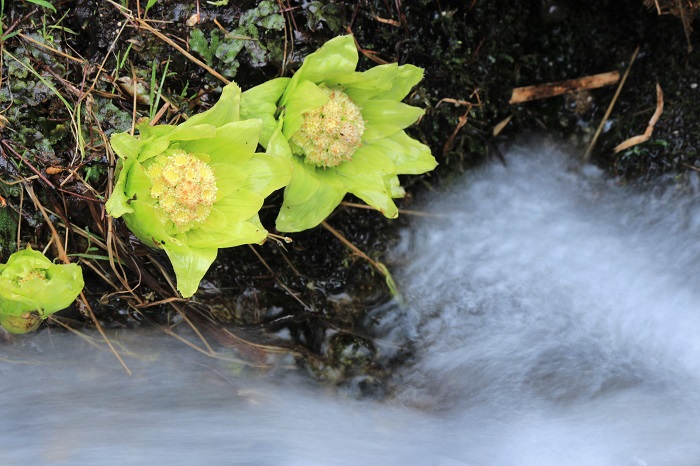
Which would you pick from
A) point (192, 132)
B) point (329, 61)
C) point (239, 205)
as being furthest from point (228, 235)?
point (329, 61)

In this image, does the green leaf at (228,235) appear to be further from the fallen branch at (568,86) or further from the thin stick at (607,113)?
the thin stick at (607,113)

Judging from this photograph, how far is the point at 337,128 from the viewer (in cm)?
185

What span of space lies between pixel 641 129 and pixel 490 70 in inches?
21.8

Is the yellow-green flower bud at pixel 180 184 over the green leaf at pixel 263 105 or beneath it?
beneath

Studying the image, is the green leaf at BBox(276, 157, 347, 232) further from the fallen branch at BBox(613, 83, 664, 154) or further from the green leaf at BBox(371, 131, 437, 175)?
the fallen branch at BBox(613, 83, 664, 154)

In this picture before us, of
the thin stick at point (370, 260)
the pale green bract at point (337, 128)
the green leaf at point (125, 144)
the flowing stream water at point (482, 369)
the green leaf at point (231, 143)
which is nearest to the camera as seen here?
the green leaf at point (125, 144)

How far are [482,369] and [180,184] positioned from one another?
3.93ft

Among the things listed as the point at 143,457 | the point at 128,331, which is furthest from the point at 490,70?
the point at 143,457

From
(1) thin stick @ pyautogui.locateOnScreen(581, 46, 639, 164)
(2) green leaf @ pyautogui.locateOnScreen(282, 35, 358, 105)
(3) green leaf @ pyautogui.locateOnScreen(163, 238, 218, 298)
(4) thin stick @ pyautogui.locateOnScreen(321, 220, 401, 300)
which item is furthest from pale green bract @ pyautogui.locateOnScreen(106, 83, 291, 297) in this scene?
(1) thin stick @ pyautogui.locateOnScreen(581, 46, 639, 164)

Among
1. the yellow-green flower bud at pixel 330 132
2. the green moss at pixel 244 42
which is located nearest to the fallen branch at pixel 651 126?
the yellow-green flower bud at pixel 330 132

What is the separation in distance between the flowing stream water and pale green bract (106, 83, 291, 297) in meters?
0.54

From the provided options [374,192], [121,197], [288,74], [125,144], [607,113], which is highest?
[607,113]

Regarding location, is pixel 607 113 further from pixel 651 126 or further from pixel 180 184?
pixel 180 184

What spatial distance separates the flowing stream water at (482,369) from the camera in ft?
6.73
